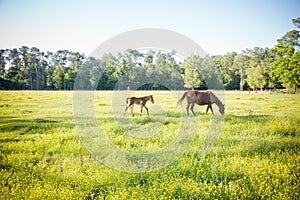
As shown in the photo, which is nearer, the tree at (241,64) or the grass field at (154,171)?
the grass field at (154,171)

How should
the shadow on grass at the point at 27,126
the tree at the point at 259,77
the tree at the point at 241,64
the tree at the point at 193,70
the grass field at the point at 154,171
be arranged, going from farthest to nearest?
the tree at the point at 241,64
the tree at the point at 259,77
the shadow on grass at the point at 27,126
the tree at the point at 193,70
the grass field at the point at 154,171

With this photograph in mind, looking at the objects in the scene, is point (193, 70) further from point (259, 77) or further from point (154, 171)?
point (259, 77)

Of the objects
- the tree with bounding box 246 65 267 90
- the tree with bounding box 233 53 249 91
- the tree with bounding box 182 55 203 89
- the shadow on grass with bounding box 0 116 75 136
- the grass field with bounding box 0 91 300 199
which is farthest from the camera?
the tree with bounding box 233 53 249 91

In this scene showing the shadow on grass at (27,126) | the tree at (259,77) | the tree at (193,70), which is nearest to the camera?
the tree at (193,70)

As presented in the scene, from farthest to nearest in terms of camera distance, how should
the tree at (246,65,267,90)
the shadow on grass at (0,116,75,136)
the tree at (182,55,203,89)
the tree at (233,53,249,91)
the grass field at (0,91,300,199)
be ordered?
the tree at (233,53,249,91) → the tree at (246,65,267,90) → the shadow on grass at (0,116,75,136) → the tree at (182,55,203,89) → the grass field at (0,91,300,199)

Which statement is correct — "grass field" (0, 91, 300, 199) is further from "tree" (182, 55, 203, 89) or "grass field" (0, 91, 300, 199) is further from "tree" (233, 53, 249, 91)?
"tree" (233, 53, 249, 91)

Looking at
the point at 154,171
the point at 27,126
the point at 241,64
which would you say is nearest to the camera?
the point at 154,171

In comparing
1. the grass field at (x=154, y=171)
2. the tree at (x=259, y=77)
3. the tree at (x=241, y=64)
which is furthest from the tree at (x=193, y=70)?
the tree at (x=241, y=64)

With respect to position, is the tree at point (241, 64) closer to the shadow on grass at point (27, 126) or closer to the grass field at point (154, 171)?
the grass field at point (154, 171)

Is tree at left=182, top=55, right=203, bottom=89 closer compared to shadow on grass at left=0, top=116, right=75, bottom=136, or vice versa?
tree at left=182, top=55, right=203, bottom=89

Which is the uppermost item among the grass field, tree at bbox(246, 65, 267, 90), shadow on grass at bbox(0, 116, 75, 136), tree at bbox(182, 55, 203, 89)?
tree at bbox(246, 65, 267, 90)

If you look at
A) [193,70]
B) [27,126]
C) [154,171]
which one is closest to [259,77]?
[193,70]

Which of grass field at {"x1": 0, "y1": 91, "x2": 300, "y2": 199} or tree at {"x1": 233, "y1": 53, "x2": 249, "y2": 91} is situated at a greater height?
tree at {"x1": 233, "y1": 53, "x2": 249, "y2": 91}

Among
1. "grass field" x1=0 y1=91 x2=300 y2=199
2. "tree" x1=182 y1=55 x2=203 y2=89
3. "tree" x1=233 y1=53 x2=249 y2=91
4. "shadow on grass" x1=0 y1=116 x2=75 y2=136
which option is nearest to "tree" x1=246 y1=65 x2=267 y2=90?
"tree" x1=233 y1=53 x2=249 y2=91
